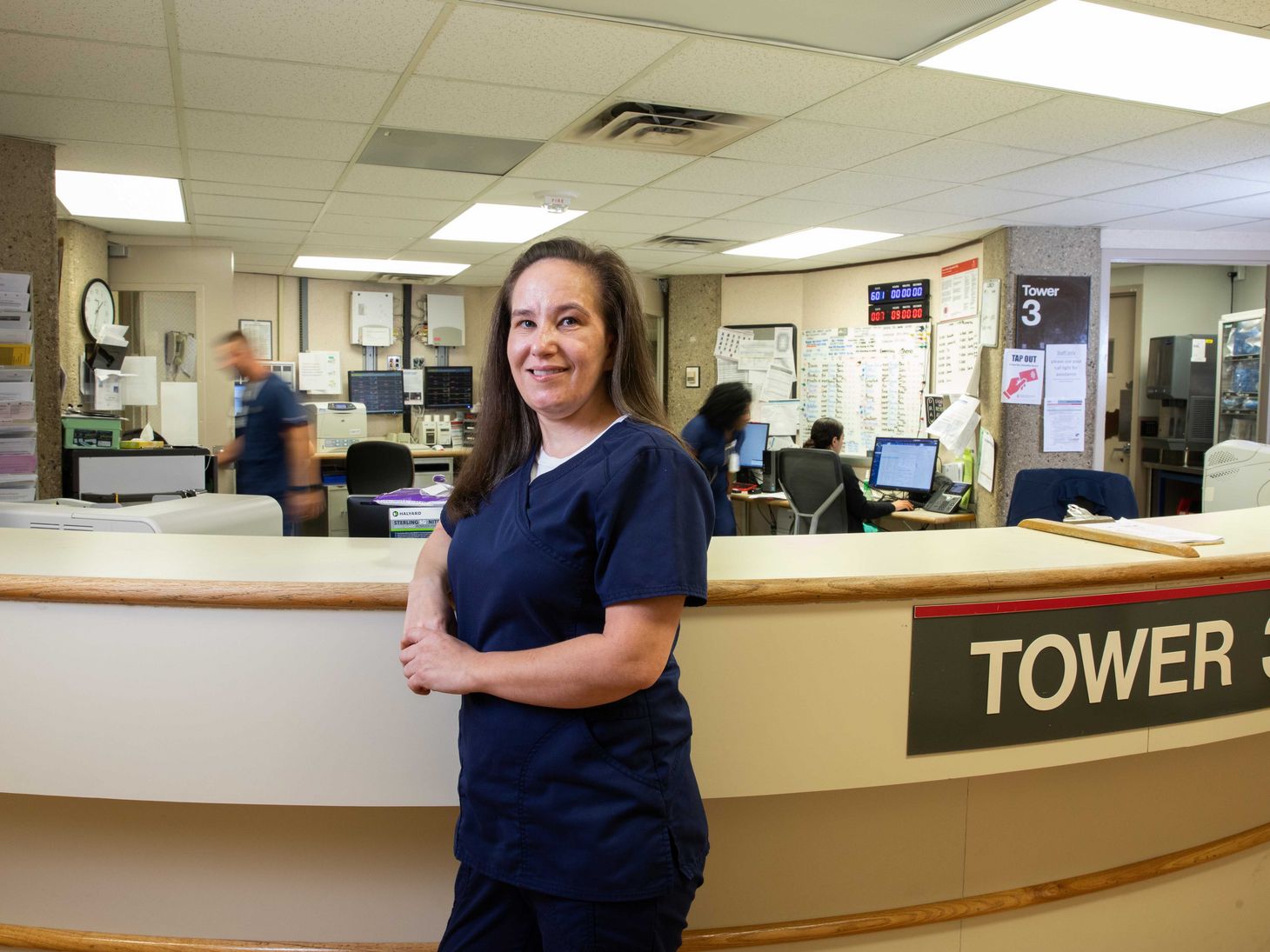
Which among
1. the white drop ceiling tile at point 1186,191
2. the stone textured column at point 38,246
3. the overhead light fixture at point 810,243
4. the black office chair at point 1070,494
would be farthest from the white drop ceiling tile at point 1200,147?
the stone textured column at point 38,246

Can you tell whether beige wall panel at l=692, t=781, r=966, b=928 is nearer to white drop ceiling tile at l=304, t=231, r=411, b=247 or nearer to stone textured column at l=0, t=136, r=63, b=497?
stone textured column at l=0, t=136, r=63, b=497

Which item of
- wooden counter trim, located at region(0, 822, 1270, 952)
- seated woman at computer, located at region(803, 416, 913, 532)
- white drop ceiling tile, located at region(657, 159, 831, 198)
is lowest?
wooden counter trim, located at region(0, 822, 1270, 952)

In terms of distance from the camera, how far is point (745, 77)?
120 inches

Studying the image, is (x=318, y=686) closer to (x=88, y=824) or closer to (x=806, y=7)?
(x=88, y=824)

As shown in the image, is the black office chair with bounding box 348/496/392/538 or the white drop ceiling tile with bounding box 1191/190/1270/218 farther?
the white drop ceiling tile with bounding box 1191/190/1270/218

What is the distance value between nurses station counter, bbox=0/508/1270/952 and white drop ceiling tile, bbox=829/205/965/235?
3.59m

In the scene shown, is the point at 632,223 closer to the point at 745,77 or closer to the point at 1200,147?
the point at 745,77

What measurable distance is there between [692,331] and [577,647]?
23.8 feet

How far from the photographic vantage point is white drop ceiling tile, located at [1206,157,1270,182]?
406 centimetres

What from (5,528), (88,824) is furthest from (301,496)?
(88,824)

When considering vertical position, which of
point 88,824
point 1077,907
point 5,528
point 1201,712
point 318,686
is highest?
point 5,528

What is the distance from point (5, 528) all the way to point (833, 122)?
2.97 metres

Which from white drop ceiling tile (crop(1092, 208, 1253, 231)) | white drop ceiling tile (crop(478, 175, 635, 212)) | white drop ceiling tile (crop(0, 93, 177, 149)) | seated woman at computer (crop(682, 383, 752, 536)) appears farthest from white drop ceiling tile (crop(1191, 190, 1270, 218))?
white drop ceiling tile (crop(0, 93, 177, 149))

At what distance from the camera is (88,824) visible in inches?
67.5
